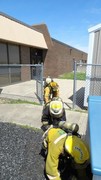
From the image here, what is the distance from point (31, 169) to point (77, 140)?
3.88 feet

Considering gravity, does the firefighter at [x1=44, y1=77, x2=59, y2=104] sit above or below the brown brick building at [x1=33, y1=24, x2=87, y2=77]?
below

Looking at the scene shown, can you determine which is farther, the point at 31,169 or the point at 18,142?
the point at 18,142

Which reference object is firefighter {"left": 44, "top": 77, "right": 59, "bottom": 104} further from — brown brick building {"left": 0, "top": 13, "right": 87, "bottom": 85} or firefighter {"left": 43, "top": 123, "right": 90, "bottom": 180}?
firefighter {"left": 43, "top": 123, "right": 90, "bottom": 180}

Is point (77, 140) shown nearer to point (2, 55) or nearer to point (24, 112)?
point (24, 112)

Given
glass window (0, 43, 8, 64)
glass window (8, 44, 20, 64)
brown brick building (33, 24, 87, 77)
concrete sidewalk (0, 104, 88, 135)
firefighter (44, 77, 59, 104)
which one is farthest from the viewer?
brown brick building (33, 24, 87, 77)

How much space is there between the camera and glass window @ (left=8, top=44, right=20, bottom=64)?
40.8 feet

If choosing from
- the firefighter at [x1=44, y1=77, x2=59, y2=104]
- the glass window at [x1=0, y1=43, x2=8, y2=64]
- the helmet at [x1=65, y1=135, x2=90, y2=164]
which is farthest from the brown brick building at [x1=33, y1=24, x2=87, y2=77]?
the helmet at [x1=65, y1=135, x2=90, y2=164]

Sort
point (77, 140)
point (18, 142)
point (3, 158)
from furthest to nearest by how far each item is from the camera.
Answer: point (18, 142), point (3, 158), point (77, 140)

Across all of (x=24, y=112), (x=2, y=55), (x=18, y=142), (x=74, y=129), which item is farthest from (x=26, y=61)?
(x=74, y=129)

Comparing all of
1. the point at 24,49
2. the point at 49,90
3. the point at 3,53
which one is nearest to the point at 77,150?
the point at 49,90

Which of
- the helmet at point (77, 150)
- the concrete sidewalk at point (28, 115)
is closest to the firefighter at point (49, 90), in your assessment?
the concrete sidewalk at point (28, 115)

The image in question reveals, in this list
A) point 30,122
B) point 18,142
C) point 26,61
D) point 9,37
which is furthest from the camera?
point 26,61

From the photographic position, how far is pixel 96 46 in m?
6.24

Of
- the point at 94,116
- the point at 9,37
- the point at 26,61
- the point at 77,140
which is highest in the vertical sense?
the point at 9,37
